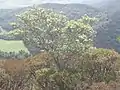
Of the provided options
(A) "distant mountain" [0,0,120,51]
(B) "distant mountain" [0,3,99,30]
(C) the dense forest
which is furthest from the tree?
(B) "distant mountain" [0,3,99,30]

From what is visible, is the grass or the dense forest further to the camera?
the grass

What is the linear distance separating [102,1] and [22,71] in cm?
5047

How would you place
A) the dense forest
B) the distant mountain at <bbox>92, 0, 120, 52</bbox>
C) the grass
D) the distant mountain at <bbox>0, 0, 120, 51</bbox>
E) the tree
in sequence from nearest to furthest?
the dense forest → the tree → the grass → the distant mountain at <bbox>92, 0, 120, 52</bbox> → the distant mountain at <bbox>0, 0, 120, 51</bbox>

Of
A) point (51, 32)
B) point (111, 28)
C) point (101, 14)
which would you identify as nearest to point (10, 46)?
point (111, 28)

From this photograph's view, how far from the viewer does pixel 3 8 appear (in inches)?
2522

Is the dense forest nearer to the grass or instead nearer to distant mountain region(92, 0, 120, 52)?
the grass

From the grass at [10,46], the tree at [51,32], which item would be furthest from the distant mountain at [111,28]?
the tree at [51,32]

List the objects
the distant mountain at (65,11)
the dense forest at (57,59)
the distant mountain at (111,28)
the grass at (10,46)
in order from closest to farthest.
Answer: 1. the dense forest at (57,59)
2. the grass at (10,46)
3. the distant mountain at (111,28)
4. the distant mountain at (65,11)

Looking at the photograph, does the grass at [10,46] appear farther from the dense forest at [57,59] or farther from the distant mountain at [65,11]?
the dense forest at [57,59]

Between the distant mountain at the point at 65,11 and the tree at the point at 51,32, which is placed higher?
the tree at the point at 51,32

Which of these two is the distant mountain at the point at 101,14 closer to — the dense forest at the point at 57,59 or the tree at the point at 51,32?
the dense forest at the point at 57,59

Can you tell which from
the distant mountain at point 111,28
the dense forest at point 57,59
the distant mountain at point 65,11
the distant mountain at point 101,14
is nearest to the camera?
the dense forest at point 57,59

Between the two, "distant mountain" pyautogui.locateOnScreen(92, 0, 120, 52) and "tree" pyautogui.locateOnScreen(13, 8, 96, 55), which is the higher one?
"tree" pyautogui.locateOnScreen(13, 8, 96, 55)

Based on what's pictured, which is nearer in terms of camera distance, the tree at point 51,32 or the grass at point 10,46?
the tree at point 51,32
